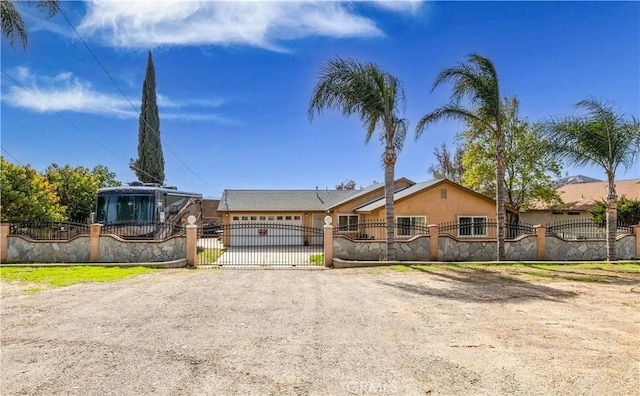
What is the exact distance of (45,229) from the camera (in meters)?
15.5

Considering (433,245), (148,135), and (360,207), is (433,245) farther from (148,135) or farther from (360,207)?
(148,135)

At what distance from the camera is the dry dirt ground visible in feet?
14.0

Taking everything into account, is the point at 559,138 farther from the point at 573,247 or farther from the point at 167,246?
the point at 167,246

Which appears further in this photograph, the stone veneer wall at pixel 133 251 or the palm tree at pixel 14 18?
the stone veneer wall at pixel 133 251

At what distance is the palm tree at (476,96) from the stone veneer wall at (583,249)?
248cm

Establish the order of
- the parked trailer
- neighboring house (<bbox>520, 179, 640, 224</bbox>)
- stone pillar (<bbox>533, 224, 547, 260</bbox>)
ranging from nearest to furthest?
1. stone pillar (<bbox>533, 224, 547, 260</bbox>)
2. the parked trailer
3. neighboring house (<bbox>520, 179, 640, 224</bbox>)

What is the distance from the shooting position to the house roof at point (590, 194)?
31844 millimetres

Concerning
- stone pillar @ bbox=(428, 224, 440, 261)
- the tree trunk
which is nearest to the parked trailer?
stone pillar @ bbox=(428, 224, 440, 261)

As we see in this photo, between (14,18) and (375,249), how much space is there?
1343 centimetres

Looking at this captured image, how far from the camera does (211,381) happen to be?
4312 mm

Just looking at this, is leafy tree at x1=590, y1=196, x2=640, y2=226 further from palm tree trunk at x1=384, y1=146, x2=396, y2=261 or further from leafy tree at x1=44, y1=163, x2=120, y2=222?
leafy tree at x1=44, y1=163, x2=120, y2=222

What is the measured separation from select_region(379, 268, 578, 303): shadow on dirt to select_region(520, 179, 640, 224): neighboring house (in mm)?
22655

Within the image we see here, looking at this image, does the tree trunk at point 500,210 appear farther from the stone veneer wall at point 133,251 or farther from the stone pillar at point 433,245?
the stone veneer wall at point 133,251

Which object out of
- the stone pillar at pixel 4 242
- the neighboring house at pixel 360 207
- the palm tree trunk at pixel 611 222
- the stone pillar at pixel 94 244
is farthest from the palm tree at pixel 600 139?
the stone pillar at pixel 4 242
